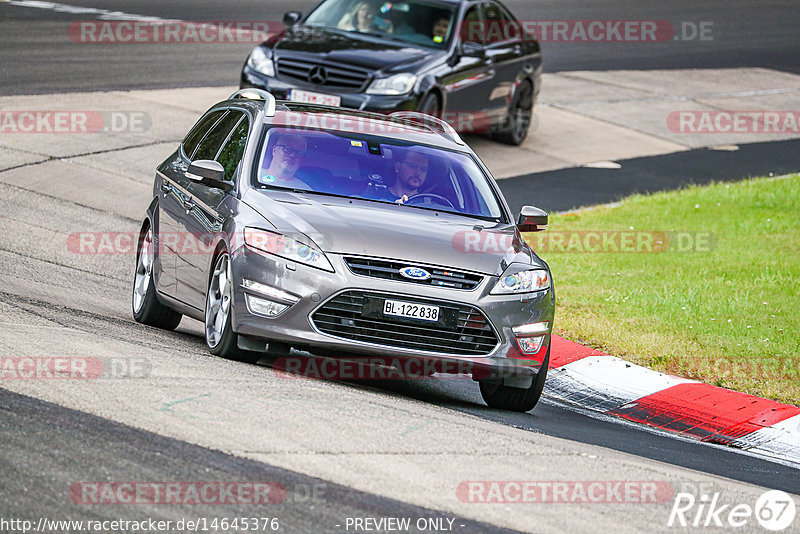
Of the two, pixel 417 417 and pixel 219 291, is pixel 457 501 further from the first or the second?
pixel 219 291

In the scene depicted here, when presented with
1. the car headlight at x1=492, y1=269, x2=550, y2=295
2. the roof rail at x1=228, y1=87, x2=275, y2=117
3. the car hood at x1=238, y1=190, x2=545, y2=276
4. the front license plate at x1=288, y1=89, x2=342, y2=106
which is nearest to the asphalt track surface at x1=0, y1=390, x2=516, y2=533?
the car hood at x1=238, y1=190, x2=545, y2=276

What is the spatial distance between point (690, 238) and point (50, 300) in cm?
773

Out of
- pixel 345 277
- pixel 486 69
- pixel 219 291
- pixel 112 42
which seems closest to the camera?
pixel 345 277

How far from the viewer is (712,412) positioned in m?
9.38

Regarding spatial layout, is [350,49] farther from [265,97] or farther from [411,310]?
[411,310]

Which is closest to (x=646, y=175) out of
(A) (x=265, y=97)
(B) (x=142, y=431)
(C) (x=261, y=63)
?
(C) (x=261, y=63)

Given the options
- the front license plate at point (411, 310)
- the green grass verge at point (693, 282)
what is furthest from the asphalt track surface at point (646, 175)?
the front license plate at point (411, 310)

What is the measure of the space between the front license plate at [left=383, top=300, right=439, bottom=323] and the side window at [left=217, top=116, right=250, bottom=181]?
1763mm

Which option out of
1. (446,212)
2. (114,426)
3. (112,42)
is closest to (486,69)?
(112,42)

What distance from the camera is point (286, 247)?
805 centimetres

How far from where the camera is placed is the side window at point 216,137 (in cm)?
986

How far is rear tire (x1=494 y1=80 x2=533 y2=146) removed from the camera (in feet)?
66.0

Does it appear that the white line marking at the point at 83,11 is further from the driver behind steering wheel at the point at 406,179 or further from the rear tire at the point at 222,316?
the rear tire at the point at 222,316

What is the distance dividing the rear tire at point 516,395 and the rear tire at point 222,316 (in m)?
1.59
